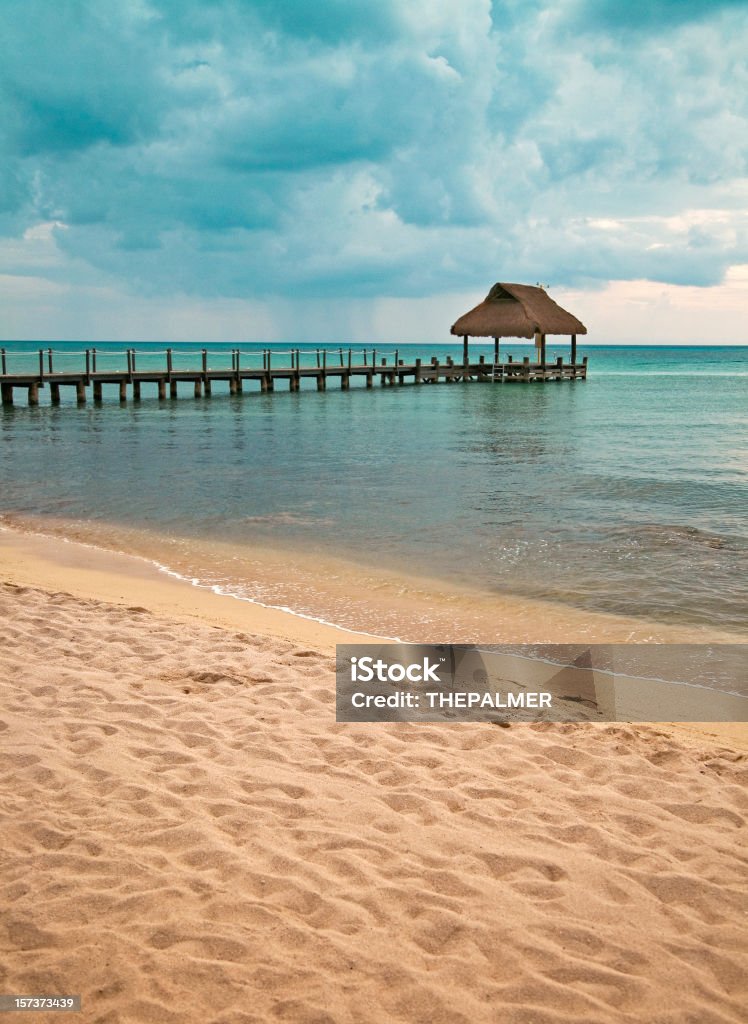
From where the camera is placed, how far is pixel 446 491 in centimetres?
1394

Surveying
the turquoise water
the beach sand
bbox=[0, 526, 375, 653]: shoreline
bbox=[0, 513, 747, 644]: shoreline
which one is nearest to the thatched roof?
the turquoise water

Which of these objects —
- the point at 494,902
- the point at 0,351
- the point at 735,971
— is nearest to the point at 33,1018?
the point at 494,902

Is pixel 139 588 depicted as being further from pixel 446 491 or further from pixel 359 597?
pixel 446 491

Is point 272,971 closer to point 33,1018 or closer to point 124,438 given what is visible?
Result: point 33,1018

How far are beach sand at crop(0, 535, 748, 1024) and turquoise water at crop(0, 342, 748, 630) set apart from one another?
3.69 meters

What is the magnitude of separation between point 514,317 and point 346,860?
4184cm

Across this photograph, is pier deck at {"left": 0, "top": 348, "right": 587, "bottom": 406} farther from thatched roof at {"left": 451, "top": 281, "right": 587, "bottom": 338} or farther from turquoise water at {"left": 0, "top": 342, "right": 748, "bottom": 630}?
thatched roof at {"left": 451, "top": 281, "right": 587, "bottom": 338}

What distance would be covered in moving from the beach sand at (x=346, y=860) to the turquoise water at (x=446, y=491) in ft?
12.1

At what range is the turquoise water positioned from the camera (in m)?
8.80

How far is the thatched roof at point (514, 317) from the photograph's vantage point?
42.4 m

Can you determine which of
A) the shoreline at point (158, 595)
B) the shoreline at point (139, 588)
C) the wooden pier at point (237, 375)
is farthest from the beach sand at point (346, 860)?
the wooden pier at point (237, 375)

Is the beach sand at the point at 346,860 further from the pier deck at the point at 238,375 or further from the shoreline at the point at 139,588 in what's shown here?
the pier deck at the point at 238,375

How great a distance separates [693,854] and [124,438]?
2052 centimetres

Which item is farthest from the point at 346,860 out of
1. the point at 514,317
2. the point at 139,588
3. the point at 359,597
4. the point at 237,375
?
the point at 514,317
